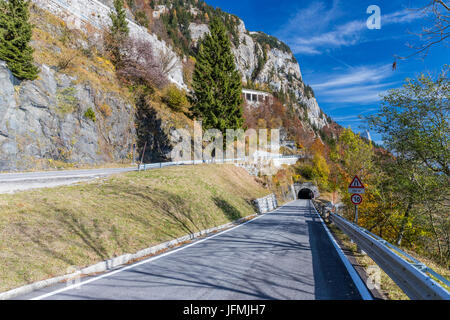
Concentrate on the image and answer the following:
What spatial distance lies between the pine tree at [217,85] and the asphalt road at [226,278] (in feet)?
73.9

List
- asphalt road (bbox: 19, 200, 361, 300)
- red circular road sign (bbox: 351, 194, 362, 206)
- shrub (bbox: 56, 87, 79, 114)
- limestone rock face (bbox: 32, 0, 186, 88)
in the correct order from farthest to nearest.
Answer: limestone rock face (bbox: 32, 0, 186, 88) < shrub (bbox: 56, 87, 79, 114) < red circular road sign (bbox: 351, 194, 362, 206) < asphalt road (bbox: 19, 200, 361, 300)

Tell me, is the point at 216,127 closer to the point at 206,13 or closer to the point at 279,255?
the point at 279,255

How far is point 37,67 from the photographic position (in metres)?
20.3

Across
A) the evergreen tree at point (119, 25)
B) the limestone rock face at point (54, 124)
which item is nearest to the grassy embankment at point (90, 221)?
the limestone rock face at point (54, 124)

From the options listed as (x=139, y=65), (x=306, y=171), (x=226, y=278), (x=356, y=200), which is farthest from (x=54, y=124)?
(x=306, y=171)

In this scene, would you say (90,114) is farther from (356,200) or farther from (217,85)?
(356,200)

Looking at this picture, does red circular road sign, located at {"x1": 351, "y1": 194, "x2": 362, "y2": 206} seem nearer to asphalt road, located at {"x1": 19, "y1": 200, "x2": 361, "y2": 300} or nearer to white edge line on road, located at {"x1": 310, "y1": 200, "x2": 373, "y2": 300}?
asphalt road, located at {"x1": 19, "y1": 200, "x2": 361, "y2": 300}

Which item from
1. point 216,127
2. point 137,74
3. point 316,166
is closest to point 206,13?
point 316,166

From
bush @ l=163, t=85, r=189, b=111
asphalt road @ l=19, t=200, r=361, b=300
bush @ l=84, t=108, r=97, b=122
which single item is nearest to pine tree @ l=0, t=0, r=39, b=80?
bush @ l=84, t=108, r=97, b=122

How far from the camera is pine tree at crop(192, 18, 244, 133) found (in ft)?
94.4

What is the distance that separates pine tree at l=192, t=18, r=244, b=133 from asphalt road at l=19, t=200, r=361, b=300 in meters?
22.5

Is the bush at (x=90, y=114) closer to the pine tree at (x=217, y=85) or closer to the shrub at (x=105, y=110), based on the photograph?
the shrub at (x=105, y=110)

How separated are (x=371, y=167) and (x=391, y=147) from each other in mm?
2616
